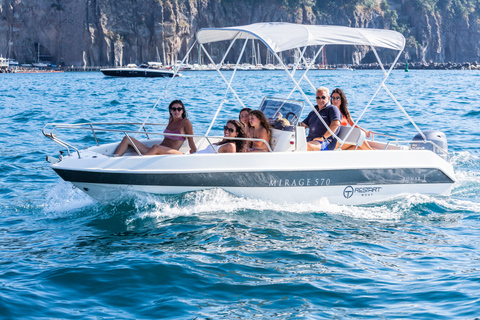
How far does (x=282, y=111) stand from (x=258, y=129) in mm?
1039

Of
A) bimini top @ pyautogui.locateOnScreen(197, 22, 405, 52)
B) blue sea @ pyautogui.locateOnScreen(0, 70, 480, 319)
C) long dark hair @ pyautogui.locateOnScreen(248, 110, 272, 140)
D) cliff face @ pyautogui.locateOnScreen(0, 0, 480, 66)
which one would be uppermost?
cliff face @ pyautogui.locateOnScreen(0, 0, 480, 66)

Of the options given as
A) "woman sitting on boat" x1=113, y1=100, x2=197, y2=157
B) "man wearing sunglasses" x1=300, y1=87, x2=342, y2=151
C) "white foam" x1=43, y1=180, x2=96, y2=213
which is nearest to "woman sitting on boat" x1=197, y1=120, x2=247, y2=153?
"woman sitting on boat" x1=113, y1=100, x2=197, y2=157

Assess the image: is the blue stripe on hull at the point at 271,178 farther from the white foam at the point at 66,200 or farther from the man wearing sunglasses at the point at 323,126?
the white foam at the point at 66,200

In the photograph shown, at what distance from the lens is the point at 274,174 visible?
7062 millimetres

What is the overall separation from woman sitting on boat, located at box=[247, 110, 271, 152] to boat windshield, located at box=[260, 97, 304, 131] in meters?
0.32

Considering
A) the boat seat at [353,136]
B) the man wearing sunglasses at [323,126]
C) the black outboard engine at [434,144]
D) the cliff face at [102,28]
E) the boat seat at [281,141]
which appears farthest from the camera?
the cliff face at [102,28]

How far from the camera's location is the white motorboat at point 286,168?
6.78 m

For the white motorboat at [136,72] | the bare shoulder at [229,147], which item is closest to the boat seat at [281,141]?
the bare shoulder at [229,147]

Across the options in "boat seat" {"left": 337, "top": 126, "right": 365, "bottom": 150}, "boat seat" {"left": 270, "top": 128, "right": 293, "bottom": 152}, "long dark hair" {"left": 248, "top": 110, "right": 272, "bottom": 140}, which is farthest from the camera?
"boat seat" {"left": 337, "top": 126, "right": 365, "bottom": 150}

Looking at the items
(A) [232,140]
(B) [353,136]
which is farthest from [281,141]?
(B) [353,136]

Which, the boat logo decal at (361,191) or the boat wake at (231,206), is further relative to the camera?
the boat logo decal at (361,191)

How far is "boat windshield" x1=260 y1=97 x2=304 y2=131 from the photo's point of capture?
7.73m

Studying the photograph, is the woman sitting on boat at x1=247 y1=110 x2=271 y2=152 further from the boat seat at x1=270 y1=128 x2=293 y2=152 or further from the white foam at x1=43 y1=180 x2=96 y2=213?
the white foam at x1=43 y1=180 x2=96 y2=213

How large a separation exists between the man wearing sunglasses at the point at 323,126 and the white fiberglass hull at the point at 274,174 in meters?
0.50
